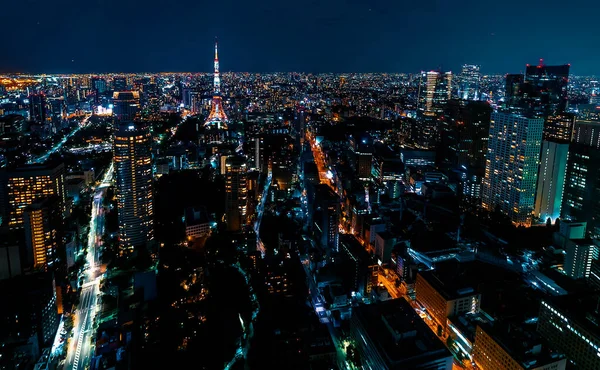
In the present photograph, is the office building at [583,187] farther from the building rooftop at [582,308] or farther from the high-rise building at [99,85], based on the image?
the high-rise building at [99,85]

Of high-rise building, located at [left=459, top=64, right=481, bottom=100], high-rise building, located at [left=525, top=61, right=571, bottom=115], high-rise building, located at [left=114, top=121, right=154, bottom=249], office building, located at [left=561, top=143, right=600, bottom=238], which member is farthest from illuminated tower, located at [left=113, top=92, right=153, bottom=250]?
high-rise building, located at [left=459, top=64, right=481, bottom=100]

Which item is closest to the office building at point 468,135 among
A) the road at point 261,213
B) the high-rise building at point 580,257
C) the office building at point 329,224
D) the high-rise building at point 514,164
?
the high-rise building at point 514,164

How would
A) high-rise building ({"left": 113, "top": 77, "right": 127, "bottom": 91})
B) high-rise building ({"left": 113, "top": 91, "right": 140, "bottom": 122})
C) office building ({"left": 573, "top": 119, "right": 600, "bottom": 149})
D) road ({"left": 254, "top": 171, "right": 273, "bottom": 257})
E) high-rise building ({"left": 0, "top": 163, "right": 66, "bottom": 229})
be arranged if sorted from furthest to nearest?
high-rise building ({"left": 113, "top": 77, "right": 127, "bottom": 91}) < high-rise building ({"left": 113, "top": 91, "right": 140, "bottom": 122}) < office building ({"left": 573, "top": 119, "right": 600, "bottom": 149}) < road ({"left": 254, "top": 171, "right": 273, "bottom": 257}) < high-rise building ({"left": 0, "top": 163, "right": 66, "bottom": 229})

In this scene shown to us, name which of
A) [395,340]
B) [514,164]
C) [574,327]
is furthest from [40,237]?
[514,164]

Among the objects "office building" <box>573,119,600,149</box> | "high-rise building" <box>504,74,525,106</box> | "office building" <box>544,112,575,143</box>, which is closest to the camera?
"office building" <box>573,119,600,149</box>

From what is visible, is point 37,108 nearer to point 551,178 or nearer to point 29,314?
point 29,314

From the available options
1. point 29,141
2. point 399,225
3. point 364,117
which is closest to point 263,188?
point 399,225

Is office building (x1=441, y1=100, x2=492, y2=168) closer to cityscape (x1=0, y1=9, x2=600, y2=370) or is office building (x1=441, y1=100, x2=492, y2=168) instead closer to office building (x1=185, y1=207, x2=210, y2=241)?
cityscape (x1=0, y1=9, x2=600, y2=370)
